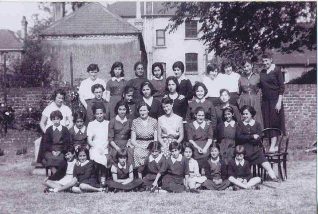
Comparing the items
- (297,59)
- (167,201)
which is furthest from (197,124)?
(297,59)

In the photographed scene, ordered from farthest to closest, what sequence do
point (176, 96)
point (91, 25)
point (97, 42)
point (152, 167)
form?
point (91, 25), point (97, 42), point (176, 96), point (152, 167)

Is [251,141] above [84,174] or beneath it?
above

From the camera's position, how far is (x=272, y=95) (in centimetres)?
807

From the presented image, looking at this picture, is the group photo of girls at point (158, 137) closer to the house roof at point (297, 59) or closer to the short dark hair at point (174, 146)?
the short dark hair at point (174, 146)

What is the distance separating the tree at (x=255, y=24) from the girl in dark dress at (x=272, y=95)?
11.5 ft

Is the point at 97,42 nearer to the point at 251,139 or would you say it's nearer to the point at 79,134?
the point at 79,134

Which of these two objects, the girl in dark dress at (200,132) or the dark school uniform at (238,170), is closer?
the dark school uniform at (238,170)

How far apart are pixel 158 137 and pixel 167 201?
148 centimetres

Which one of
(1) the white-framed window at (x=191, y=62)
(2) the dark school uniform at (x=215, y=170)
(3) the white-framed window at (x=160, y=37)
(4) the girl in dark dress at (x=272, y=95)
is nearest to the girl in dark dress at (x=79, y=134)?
(2) the dark school uniform at (x=215, y=170)

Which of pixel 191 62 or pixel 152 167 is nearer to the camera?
pixel 152 167

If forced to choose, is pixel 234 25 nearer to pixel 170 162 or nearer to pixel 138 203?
pixel 170 162

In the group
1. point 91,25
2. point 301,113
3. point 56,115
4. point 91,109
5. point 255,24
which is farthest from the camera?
point 91,25

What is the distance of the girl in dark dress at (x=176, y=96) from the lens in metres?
7.28

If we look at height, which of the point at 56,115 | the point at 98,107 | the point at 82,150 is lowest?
the point at 82,150
